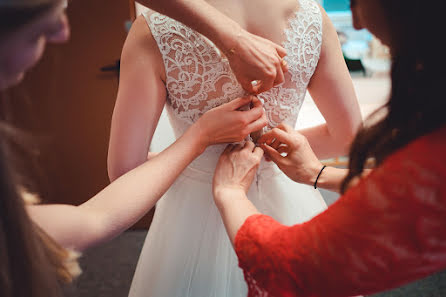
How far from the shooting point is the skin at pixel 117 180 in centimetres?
45

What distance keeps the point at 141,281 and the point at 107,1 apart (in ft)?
5.68

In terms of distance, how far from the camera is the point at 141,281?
110 cm

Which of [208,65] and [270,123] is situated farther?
[270,123]

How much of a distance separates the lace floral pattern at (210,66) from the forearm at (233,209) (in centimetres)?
26

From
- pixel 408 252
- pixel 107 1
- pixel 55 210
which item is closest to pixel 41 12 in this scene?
pixel 55 210

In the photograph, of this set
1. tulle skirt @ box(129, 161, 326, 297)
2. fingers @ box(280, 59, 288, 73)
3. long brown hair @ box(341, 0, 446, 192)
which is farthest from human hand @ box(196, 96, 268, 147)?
long brown hair @ box(341, 0, 446, 192)

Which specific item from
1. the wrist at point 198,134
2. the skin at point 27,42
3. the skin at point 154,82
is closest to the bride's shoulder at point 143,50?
the skin at point 154,82

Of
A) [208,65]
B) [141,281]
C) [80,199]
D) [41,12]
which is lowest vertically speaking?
[80,199]

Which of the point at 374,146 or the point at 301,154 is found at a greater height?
the point at 374,146

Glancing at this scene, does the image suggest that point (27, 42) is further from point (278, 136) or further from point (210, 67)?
point (278, 136)

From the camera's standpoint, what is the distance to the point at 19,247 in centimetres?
56

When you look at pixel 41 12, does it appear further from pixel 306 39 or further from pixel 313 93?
pixel 313 93

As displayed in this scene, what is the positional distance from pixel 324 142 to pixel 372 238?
2.12 ft

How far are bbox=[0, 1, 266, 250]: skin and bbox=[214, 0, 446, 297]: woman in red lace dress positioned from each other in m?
0.24
